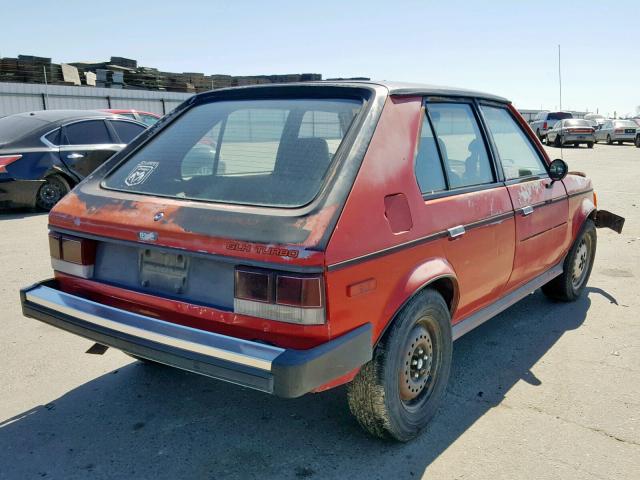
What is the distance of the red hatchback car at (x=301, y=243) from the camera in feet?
7.68

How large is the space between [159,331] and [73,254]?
80 cm

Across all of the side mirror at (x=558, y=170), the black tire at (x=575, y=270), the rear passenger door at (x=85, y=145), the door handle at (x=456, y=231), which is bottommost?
the black tire at (x=575, y=270)

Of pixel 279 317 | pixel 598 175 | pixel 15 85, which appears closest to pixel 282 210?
pixel 279 317

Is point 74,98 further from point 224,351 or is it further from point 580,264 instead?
point 224,351

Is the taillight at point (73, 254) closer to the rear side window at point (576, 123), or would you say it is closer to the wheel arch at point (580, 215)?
the wheel arch at point (580, 215)

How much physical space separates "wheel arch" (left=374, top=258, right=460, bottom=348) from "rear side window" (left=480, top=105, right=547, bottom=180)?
1.07 m

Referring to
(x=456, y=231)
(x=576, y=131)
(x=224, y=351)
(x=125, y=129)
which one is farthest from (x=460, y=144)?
(x=576, y=131)

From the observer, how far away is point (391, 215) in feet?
8.75

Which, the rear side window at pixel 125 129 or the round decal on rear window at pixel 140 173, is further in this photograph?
the rear side window at pixel 125 129

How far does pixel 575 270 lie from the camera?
5.07m

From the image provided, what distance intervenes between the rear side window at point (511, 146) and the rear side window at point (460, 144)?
0.19 m

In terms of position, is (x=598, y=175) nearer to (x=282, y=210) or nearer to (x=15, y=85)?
(x=282, y=210)

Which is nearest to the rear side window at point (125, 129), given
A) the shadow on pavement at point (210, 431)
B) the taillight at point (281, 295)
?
the shadow on pavement at point (210, 431)

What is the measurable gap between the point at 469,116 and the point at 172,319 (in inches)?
87.6
